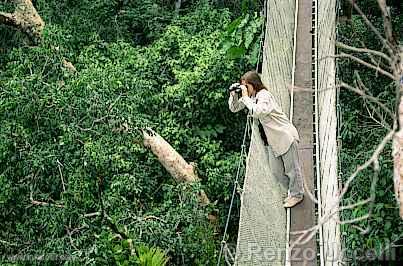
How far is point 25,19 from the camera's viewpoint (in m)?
5.20

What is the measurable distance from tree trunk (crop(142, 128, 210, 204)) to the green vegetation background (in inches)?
4.9

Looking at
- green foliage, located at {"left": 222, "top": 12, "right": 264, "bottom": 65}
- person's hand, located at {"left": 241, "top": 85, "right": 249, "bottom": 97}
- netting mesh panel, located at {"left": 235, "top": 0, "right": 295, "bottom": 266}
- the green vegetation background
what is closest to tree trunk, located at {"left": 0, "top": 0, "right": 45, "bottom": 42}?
the green vegetation background

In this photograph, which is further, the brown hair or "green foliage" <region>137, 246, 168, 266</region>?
"green foliage" <region>137, 246, 168, 266</region>

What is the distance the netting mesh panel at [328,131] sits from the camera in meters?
2.68

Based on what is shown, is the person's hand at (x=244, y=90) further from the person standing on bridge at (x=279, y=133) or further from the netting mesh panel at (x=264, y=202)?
the netting mesh panel at (x=264, y=202)

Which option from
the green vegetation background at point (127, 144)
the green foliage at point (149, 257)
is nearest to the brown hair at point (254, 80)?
the green vegetation background at point (127, 144)

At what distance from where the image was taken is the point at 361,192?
11.4 ft

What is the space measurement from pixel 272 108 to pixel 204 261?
1588 millimetres

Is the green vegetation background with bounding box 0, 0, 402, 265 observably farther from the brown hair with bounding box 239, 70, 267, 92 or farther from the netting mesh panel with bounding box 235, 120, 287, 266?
the brown hair with bounding box 239, 70, 267, 92

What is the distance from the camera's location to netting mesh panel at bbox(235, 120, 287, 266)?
2727mm

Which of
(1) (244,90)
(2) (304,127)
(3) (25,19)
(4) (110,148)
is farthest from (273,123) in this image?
(3) (25,19)

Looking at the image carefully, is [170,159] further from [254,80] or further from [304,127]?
[254,80]

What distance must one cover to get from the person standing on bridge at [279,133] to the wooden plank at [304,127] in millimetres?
71

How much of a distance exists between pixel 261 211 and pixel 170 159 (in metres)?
1.88
